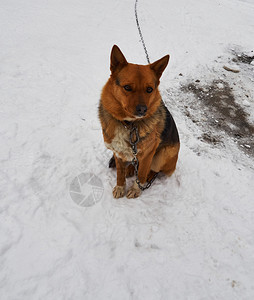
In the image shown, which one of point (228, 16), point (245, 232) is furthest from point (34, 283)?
point (228, 16)

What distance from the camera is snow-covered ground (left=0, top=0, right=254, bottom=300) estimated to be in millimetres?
2064

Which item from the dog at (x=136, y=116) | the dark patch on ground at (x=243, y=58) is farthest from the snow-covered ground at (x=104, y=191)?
the dog at (x=136, y=116)

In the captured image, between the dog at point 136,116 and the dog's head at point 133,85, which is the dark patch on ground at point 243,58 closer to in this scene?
the dog at point 136,116

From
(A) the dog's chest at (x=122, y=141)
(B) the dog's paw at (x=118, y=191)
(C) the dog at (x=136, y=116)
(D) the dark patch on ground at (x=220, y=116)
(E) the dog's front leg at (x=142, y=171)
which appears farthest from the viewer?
(D) the dark patch on ground at (x=220, y=116)

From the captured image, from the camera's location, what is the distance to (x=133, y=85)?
1.87m

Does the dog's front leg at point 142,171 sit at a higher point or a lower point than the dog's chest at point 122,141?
lower

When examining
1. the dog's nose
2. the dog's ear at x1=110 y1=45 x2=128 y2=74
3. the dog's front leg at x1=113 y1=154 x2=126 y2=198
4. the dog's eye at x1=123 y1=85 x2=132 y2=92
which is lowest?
the dog's front leg at x1=113 y1=154 x2=126 y2=198

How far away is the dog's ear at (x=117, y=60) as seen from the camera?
1.92 meters

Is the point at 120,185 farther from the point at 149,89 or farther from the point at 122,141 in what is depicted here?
the point at 149,89

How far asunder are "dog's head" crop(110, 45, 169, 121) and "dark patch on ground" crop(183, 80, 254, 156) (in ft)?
8.02

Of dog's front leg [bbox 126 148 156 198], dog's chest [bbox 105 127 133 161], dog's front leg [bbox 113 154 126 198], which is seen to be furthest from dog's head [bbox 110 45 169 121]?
dog's front leg [bbox 113 154 126 198]

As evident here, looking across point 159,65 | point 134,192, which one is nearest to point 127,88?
point 159,65

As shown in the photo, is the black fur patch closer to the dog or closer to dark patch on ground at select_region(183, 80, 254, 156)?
the dog

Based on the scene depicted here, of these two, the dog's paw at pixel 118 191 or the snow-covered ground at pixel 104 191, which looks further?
the dog's paw at pixel 118 191
